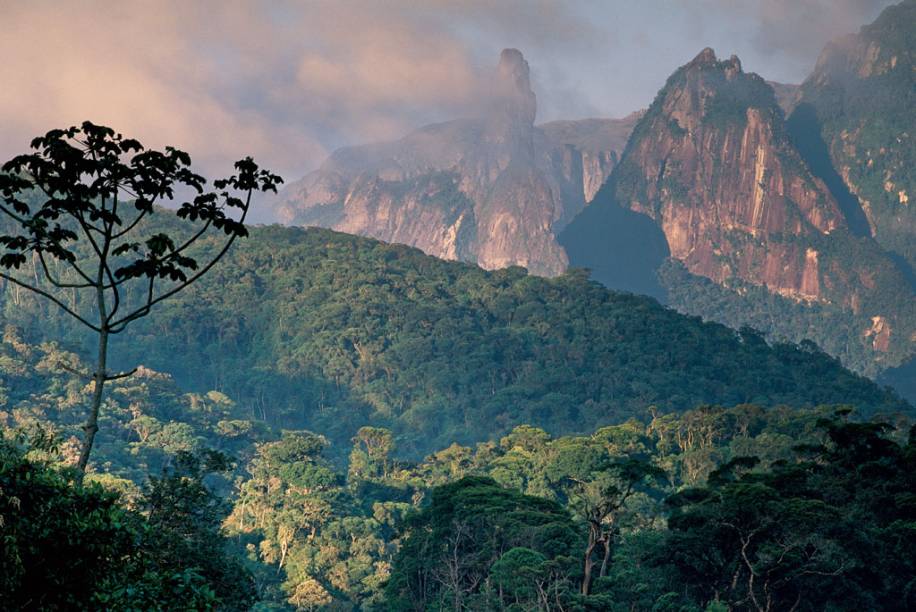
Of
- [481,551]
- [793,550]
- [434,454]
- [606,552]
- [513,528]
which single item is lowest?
[606,552]

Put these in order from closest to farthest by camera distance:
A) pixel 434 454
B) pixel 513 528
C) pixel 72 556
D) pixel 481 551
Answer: pixel 72 556
pixel 513 528
pixel 481 551
pixel 434 454

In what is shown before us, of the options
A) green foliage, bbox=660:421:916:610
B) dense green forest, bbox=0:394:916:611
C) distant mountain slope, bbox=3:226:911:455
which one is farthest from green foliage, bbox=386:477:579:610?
distant mountain slope, bbox=3:226:911:455

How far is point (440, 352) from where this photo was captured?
141 m

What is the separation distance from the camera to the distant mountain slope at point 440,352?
416 ft

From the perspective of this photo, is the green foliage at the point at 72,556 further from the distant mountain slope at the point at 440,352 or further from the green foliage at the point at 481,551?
the distant mountain slope at the point at 440,352

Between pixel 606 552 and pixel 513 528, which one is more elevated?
pixel 513 528

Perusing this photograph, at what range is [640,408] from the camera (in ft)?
400

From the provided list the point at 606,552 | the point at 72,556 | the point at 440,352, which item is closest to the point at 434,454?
the point at 440,352

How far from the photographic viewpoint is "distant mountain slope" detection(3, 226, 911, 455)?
126812mm

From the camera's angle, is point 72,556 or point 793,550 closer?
point 72,556

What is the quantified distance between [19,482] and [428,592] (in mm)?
40046

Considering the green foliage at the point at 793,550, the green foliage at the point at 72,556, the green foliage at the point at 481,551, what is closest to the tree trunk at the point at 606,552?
the green foliage at the point at 481,551

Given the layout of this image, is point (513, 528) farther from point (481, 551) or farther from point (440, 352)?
point (440, 352)

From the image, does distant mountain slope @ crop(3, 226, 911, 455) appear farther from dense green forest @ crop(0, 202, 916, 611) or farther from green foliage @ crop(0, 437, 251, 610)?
green foliage @ crop(0, 437, 251, 610)
